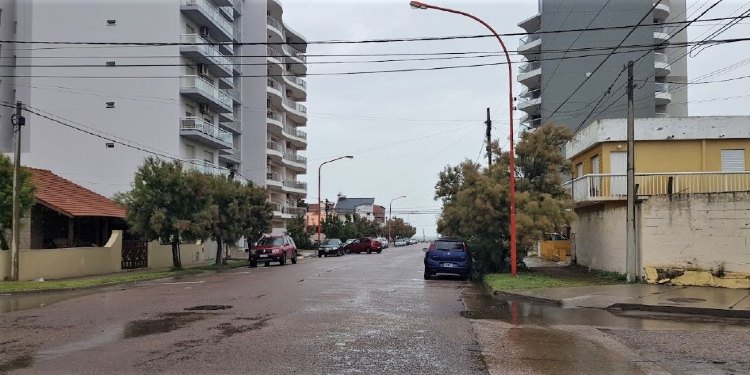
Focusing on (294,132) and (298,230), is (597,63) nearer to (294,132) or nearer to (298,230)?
(298,230)

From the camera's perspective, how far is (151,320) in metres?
11.8

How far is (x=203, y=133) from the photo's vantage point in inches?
1747

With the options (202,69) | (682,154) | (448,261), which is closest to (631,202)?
(682,154)

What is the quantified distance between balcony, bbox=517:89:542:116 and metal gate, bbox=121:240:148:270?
1390 inches

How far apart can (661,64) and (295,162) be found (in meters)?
39.9

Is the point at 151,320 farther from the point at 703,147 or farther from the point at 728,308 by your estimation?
the point at 703,147

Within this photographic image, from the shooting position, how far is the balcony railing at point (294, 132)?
70.3m

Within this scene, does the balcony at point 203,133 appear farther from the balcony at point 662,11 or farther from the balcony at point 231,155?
the balcony at point 662,11

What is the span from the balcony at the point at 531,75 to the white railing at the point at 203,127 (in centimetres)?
2618

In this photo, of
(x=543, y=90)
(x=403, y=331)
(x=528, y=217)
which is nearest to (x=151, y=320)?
(x=403, y=331)

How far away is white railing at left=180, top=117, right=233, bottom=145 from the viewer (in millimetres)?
43438

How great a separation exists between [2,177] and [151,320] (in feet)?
51.4

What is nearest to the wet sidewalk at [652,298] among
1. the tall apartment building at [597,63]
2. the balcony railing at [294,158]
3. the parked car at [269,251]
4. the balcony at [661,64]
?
the parked car at [269,251]

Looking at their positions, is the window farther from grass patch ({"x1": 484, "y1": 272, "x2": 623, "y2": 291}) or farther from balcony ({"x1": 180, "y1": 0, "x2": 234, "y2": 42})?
balcony ({"x1": 180, "y1": 0, "x2": 234, "y2": 42})
